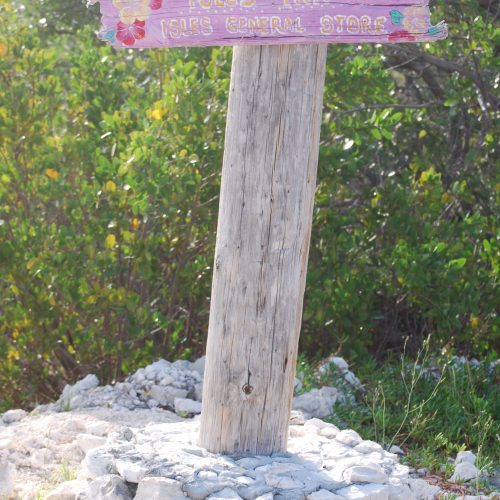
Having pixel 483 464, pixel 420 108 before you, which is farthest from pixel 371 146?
pixel 483 464

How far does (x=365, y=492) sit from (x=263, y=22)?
64.8 inches

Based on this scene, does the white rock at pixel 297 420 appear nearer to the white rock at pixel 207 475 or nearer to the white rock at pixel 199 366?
the white rock at pixel 207 475

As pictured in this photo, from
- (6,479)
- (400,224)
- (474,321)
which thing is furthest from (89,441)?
(474,321)

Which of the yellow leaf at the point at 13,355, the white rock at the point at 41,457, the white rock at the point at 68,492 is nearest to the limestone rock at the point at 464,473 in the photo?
the white rock at the point at 68,492

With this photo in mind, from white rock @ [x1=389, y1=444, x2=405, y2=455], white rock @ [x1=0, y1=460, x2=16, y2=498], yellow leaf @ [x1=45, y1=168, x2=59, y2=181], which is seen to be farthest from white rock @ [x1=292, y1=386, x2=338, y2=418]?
yellow leaf @ [x1=45, y1=168, x2=59, y2=181]

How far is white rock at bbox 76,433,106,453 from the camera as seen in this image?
448 centimetres

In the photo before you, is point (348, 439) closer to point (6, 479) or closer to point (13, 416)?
point (6, 479)

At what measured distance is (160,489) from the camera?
3.53 metres

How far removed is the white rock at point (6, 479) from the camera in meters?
3.99

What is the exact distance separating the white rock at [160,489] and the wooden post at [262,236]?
14.9 inches

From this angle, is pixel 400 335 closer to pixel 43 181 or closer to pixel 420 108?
pixel 420 108

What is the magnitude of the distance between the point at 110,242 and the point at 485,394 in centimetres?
215

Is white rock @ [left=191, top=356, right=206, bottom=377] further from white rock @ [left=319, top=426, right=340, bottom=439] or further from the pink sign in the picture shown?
the pink sign

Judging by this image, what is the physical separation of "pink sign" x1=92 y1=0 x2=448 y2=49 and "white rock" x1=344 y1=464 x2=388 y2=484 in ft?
4.88
